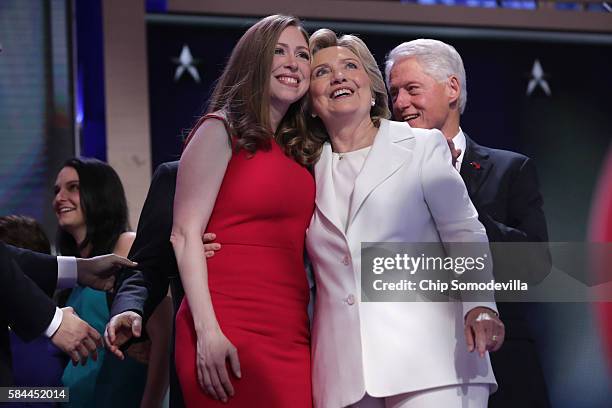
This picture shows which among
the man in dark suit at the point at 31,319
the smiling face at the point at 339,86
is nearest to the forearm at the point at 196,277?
the man in dark suit at the point at 31,319

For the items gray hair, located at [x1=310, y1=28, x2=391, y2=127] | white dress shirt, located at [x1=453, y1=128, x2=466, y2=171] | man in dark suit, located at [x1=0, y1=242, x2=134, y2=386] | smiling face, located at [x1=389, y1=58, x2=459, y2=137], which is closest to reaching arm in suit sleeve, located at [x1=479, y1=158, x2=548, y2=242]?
white dress shirt, located at [x1=453, y1=128, x2=466, y2=171]

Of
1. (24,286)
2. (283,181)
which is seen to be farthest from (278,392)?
(24,286)

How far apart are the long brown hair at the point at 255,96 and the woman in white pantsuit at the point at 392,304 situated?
123 millimetres

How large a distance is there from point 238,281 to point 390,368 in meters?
0.41

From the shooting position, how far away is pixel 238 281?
2156 mm

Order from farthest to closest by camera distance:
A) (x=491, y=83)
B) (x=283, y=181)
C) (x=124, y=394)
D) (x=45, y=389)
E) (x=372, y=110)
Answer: (x=491, y=83) → (x=124, y=394) → (x=45, y=389) → (x=372, y=110) → (x=283, y=181)

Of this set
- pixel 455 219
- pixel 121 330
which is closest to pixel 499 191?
pixel 455 219

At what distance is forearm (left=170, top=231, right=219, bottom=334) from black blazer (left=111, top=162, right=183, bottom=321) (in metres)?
0.28

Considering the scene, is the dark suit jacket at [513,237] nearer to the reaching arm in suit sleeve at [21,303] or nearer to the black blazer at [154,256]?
the black blazer at [154,256]

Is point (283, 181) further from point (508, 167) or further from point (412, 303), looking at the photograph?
point (508, 167)

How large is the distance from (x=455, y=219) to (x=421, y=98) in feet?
2.49

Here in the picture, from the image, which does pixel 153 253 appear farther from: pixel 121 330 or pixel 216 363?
pixel 216 363

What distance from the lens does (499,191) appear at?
2637 millimetres

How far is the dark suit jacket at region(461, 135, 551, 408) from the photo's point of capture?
8.40ft
